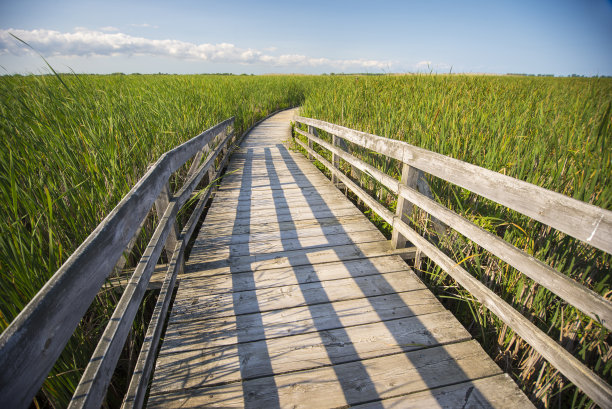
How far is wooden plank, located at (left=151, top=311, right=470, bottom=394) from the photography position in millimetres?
1634

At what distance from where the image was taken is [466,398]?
1513 millimetres

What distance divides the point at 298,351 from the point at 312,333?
177 millimetres

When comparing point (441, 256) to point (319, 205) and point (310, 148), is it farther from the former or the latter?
point (310, 148)

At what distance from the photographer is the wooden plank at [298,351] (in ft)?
Result: 5.36

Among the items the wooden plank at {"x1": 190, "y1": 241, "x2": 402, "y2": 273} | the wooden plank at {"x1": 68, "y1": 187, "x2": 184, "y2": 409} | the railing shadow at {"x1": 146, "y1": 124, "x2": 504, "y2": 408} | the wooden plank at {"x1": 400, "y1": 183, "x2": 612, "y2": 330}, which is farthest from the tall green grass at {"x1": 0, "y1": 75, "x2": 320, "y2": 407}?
the wooden plank at {"x1": 400, "y1": 183, "x2": 612, "y2": 330}

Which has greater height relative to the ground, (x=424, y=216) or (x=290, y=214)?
(x=424, y=216)

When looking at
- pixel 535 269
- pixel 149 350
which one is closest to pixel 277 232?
pixel 149 350

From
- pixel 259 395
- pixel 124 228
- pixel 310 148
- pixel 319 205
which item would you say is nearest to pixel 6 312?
pixel 124 228

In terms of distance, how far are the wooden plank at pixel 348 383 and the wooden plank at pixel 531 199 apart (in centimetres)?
102

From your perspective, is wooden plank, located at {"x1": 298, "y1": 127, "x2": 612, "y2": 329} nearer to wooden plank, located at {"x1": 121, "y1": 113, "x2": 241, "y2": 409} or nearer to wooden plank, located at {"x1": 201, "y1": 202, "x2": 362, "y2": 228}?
wooden plank, located at {"x1": 201, "y1": 202, "x2": 362, "y2": 228}

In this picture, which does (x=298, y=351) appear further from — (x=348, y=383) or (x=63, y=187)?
(x=63, y=187)

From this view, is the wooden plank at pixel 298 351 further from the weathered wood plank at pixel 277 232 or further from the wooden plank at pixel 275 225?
the wooden plank at pixel 275 225

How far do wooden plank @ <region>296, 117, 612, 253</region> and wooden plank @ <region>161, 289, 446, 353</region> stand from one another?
3.44 feet

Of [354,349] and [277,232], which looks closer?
[354,349]
